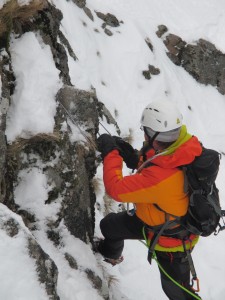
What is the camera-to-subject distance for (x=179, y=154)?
12.7 feet

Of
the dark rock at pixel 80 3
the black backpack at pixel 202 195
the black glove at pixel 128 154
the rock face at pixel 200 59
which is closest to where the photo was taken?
the black backpack at pixel 202 195

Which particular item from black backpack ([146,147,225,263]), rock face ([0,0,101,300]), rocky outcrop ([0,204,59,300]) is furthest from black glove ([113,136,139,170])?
rocky outcrop ([0,204,59,300])

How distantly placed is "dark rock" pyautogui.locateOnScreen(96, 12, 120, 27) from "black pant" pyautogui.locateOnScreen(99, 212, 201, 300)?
8249 millimetres

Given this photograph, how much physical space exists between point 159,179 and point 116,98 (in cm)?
655

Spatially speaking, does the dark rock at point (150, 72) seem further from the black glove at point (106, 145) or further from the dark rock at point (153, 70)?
A: the black glove at point (106, 145)

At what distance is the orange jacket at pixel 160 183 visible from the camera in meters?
3.90

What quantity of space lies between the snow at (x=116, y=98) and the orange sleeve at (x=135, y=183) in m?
0.69

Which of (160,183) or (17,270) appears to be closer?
(17,270)

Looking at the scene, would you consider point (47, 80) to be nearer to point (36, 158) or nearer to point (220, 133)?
point (36, 158)

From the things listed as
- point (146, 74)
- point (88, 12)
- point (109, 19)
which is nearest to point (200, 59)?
point (146, 74)

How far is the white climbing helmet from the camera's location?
158 inches

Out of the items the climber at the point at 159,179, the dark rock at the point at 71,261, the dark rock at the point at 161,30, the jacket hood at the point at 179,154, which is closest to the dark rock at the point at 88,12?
the dark rock at the point at 161,30

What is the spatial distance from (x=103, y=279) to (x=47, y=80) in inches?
102

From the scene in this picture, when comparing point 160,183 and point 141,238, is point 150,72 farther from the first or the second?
point 160,183
